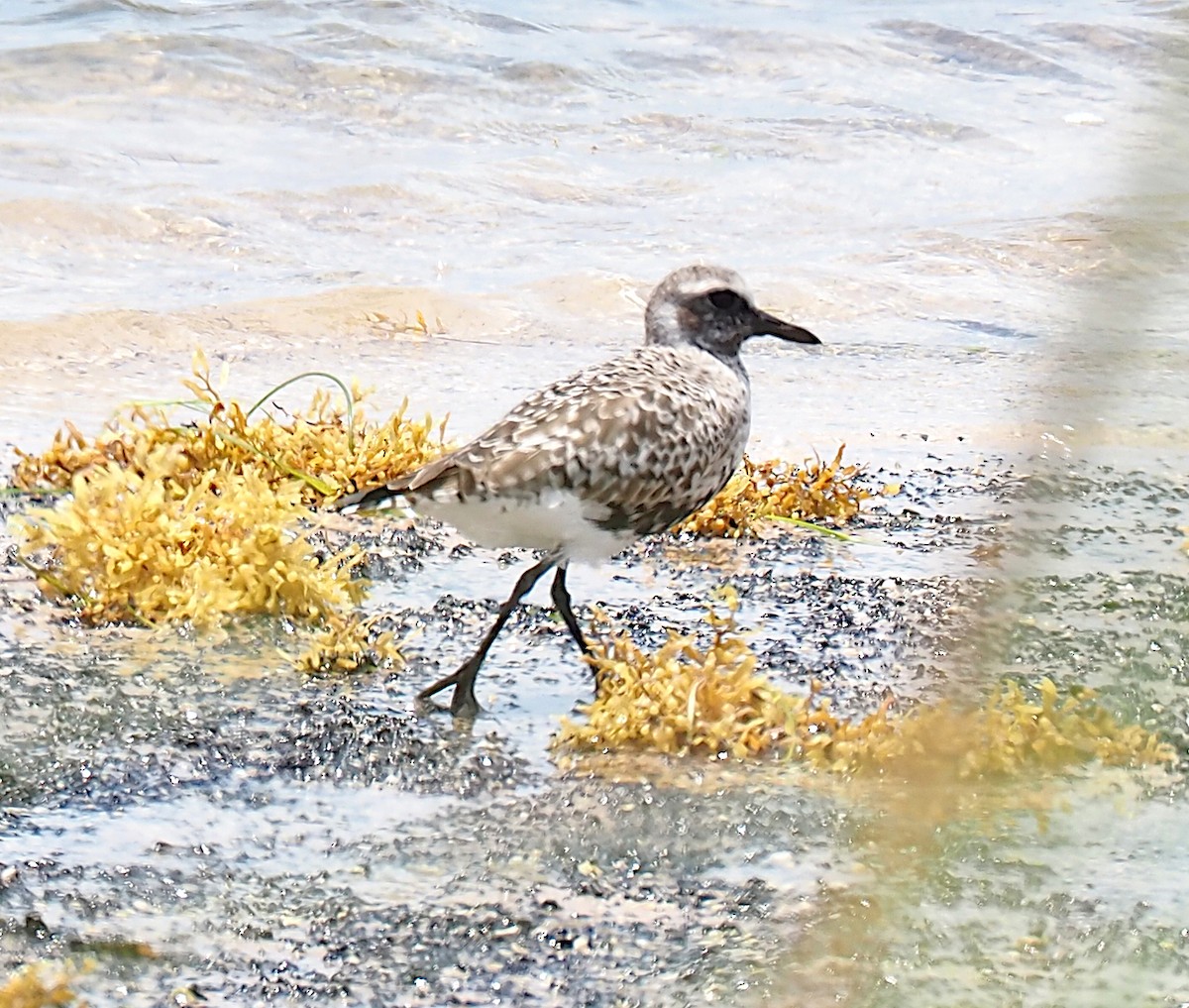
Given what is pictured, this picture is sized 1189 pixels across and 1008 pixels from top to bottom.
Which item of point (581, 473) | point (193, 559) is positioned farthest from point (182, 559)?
point (581, 473)

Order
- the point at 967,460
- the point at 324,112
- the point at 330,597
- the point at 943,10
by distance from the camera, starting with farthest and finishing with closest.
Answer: the point at 943,10 → the point at 324,112 → the point at 967,460 → the point at 330,597

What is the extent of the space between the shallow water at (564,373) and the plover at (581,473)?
0.40 m

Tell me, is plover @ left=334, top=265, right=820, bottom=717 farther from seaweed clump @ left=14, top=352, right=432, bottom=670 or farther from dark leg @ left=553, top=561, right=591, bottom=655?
seaweed clump @ left=14, top=352, right=432, bottom=670

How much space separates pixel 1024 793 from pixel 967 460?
3.41 metres

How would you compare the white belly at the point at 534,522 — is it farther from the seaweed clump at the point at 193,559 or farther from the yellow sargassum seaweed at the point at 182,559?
the yellow sargassum seaweed at the point at 182,559

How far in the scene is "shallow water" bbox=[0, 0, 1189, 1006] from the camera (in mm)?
3121

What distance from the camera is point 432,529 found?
229 inches

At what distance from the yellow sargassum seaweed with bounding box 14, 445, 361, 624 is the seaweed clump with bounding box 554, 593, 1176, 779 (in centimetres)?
97

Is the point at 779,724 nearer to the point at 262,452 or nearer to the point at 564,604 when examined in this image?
the point at 564,604

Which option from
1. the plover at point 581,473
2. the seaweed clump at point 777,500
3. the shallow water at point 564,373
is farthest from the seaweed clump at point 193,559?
the seaweed clump at point 777,500

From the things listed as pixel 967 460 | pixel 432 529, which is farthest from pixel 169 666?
pixel 967 460

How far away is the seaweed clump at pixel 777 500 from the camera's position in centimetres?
589

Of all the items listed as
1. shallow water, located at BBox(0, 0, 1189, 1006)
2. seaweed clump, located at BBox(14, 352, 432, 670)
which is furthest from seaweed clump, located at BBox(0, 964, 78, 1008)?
seaweed clump, located at BBox(14, 352, 432, 670)

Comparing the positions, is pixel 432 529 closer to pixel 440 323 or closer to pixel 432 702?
pixel 432 702
